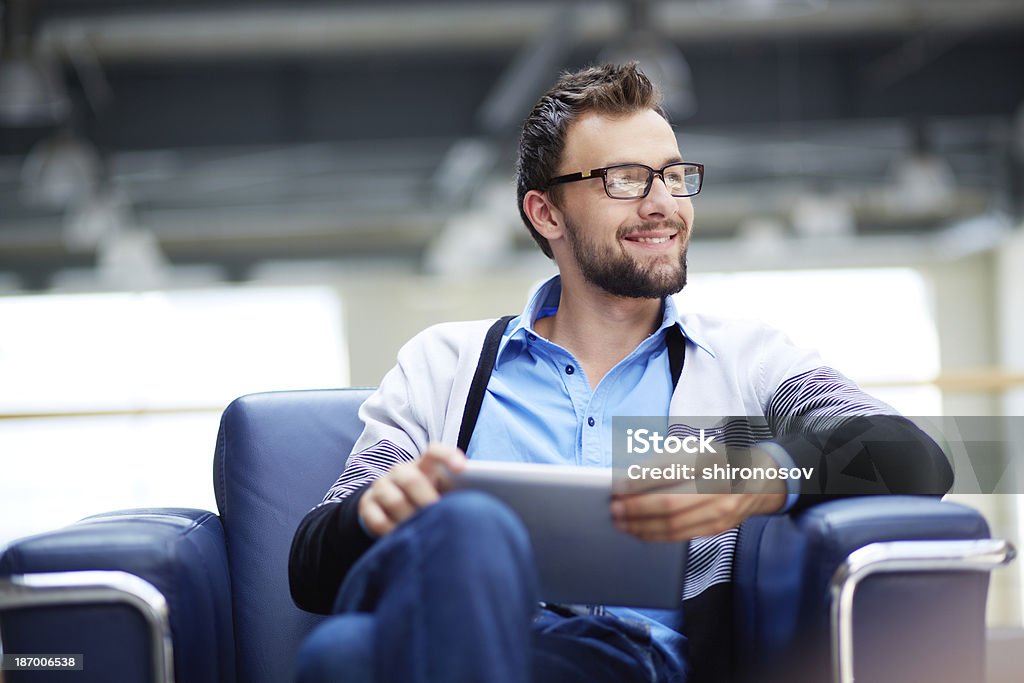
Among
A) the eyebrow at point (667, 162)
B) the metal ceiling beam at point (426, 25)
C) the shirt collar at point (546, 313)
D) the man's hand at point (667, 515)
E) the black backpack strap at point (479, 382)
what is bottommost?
the man's hand at point (667, 515)

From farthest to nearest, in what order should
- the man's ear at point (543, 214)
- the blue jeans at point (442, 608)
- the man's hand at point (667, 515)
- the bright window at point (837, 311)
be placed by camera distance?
the bright window at point (837, 311) < the man's ear at point (543, 214) < the man's hand at point (667, 515) < the blue jeans at point (442, 608)

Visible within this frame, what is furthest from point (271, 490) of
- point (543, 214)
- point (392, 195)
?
point (392, 195)

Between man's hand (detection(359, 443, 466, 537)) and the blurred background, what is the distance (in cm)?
252

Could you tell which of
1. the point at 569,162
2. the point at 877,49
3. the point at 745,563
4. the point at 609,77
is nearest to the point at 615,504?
the point at 745,563

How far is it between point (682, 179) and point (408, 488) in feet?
2.51

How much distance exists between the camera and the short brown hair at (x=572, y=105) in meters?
1.78

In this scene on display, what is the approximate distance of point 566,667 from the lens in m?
1.39

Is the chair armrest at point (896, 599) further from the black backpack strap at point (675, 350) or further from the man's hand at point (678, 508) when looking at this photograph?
the black backpack strap at point (675, 350)

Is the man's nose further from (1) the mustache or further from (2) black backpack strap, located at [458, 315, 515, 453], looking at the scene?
(2) black backpack strap, located at [458, 315, 515, 453]

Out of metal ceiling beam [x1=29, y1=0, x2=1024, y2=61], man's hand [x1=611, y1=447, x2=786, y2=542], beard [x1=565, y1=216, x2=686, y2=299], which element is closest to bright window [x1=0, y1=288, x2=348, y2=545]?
metal ceiling beam [x1=29, y1=0, x2=1024, y2=61]

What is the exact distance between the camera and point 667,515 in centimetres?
123

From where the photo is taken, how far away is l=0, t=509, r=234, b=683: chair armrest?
4.68 feet

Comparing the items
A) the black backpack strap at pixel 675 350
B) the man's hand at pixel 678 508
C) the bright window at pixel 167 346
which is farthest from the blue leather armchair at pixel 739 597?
the bright window at pixel 167 346

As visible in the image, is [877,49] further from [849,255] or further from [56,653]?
[56,653]
